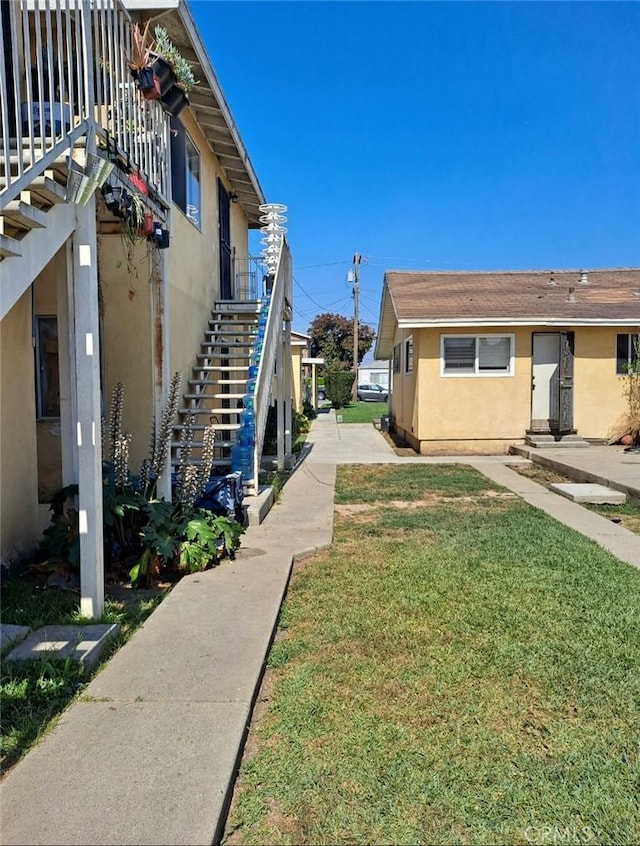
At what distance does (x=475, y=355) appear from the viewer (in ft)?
43.9

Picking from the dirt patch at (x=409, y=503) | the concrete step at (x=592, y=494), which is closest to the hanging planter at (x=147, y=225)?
the dirt patch at (x=409, y=503)

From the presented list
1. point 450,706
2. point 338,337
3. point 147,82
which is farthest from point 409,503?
point 338,337

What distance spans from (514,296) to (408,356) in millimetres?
3089

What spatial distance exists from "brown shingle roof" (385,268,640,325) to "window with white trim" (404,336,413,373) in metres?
1.35

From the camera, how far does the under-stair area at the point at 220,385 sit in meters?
7.43

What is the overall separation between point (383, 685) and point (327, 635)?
0.70m

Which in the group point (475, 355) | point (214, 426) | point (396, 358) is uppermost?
point (396, 358)

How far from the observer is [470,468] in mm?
11133

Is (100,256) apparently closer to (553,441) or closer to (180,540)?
(180,540)

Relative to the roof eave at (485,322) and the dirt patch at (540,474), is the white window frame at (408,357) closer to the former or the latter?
the roof eave at (485,322)

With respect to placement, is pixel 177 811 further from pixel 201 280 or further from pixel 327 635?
pixel 201 280

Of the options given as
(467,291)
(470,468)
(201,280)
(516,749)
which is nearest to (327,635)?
(516,749)

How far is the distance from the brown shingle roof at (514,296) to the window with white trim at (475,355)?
0.61m

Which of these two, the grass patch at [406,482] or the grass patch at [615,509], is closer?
the grass patch at [615,509]
